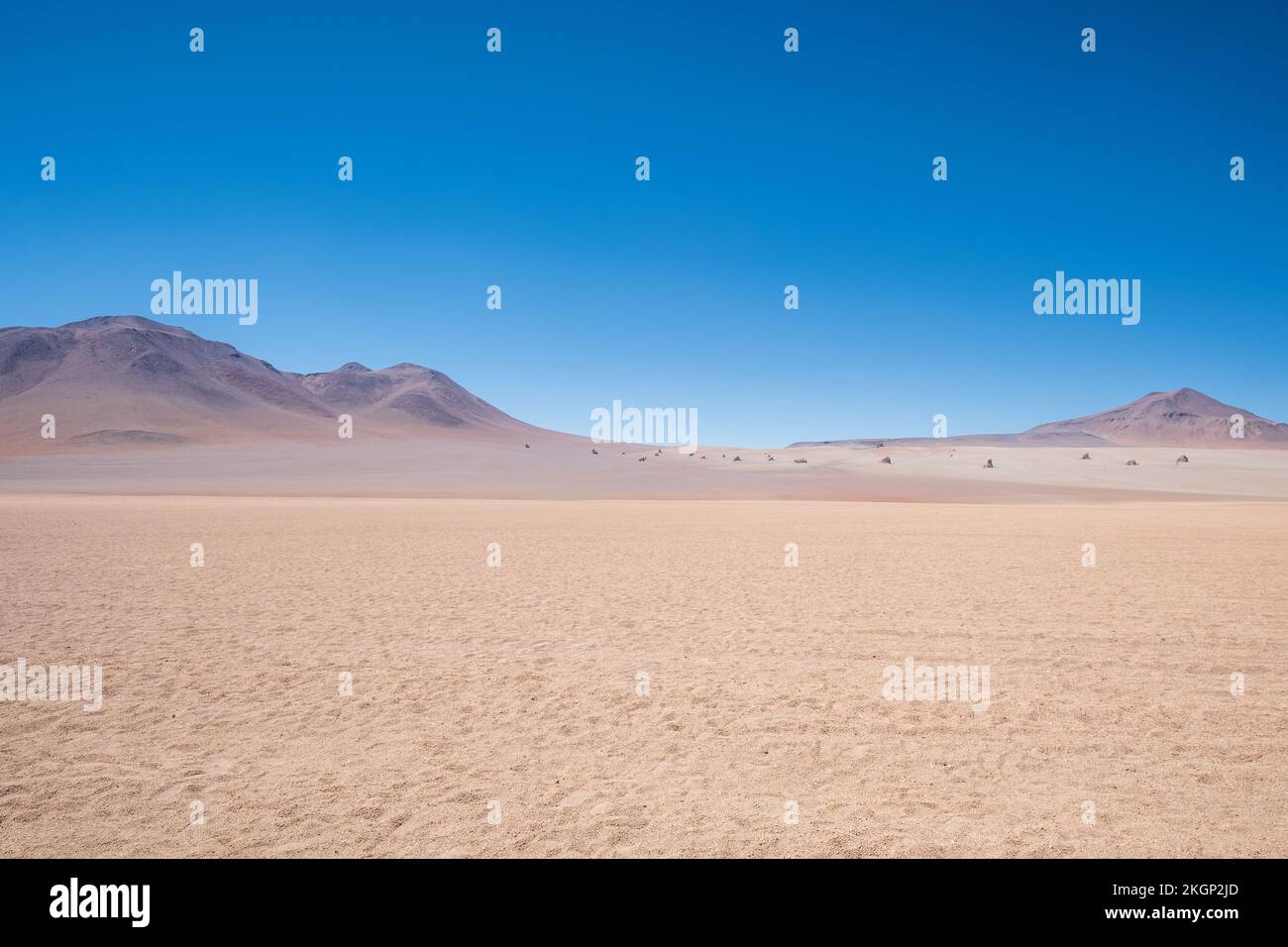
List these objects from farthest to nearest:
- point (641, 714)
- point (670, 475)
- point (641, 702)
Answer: point (670, 475) < point (641, 702) < point (641, 714)

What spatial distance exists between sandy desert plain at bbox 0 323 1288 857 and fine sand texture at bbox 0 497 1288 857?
1.8 inches

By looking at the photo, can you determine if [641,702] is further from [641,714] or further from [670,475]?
[670,475]

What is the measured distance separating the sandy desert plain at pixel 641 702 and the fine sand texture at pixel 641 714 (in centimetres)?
5

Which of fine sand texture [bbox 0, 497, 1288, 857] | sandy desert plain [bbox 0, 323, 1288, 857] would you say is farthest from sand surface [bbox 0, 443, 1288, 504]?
fine sand texture [bbox 0, 497, 1288, 857]

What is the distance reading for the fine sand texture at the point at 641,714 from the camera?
580 cm

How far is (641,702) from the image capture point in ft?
29.5

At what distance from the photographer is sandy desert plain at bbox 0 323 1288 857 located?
5840mm

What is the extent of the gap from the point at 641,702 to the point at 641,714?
0.45 m
